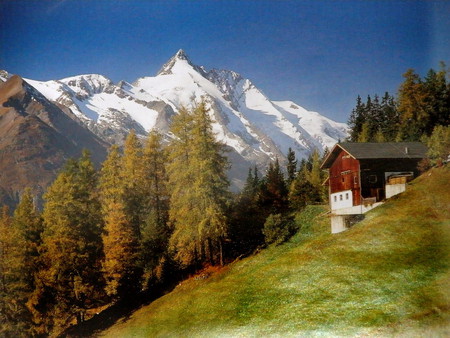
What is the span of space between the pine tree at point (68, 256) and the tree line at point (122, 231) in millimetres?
60

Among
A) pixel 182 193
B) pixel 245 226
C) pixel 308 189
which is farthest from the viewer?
pixel 308 189

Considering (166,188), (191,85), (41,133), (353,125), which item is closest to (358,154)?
(353,125)

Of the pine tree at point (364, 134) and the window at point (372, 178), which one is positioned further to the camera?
the pine tree at point (364, 134)

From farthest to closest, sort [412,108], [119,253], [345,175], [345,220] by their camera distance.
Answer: [345,175], [119,253], [345,220], [412,108]

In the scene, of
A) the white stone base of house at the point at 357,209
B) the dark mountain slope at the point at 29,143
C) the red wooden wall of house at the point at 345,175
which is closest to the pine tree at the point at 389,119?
the red wooden wall of house at the point at 345,175

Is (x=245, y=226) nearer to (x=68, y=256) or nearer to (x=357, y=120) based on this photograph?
(x=357, y=120)

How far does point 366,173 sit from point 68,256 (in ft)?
61.4

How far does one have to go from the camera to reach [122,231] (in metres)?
26.9

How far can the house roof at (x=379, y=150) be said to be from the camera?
872 inches

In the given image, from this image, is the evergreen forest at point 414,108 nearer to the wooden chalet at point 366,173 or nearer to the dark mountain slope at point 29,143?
the wooden chalet at point 366,173

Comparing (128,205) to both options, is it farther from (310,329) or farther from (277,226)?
(310,329)

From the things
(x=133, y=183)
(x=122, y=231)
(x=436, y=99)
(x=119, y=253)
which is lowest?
(x=119, y=253)

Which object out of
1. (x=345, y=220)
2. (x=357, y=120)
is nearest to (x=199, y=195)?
(x=345, y=220)

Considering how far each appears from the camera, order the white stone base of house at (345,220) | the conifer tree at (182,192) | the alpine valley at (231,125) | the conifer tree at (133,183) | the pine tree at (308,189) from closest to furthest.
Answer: the white stone base of house at (345,220), the alpine valley at (231,125), the conifer tree at (182,192), the conifer tree at (133,183), the pine tree at (308,189)
